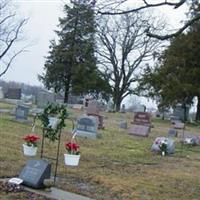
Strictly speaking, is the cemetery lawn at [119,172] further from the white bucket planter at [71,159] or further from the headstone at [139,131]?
the headstone at [139,131]

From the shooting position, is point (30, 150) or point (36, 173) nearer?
point (36, 173)

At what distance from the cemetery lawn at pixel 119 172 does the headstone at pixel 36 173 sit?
0.60m

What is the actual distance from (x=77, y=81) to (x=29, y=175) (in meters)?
55.8

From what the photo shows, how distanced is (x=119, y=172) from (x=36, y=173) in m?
3.60

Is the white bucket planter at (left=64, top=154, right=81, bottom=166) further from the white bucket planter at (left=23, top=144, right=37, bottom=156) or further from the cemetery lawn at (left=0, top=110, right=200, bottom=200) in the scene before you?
the white bucket planter at (left=23, top=144, right=37, bottom=156)

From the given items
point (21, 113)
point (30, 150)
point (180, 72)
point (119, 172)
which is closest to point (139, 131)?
point (21, 113)

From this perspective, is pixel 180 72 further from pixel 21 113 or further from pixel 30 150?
pixel 30 150

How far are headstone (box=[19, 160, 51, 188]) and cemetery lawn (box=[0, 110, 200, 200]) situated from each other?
598 mm

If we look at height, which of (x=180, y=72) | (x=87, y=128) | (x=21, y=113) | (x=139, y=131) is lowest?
(x=139, y=131)

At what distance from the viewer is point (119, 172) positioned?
12.0 metres

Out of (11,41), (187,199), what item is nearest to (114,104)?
(11,41)

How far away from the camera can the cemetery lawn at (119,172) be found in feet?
31.4

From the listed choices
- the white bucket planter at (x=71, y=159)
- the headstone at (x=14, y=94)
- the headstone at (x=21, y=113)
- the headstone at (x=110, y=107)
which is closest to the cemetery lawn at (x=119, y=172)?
the white bucket planter at (x=71, y=159)

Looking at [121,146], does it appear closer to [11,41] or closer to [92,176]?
[92,176]
